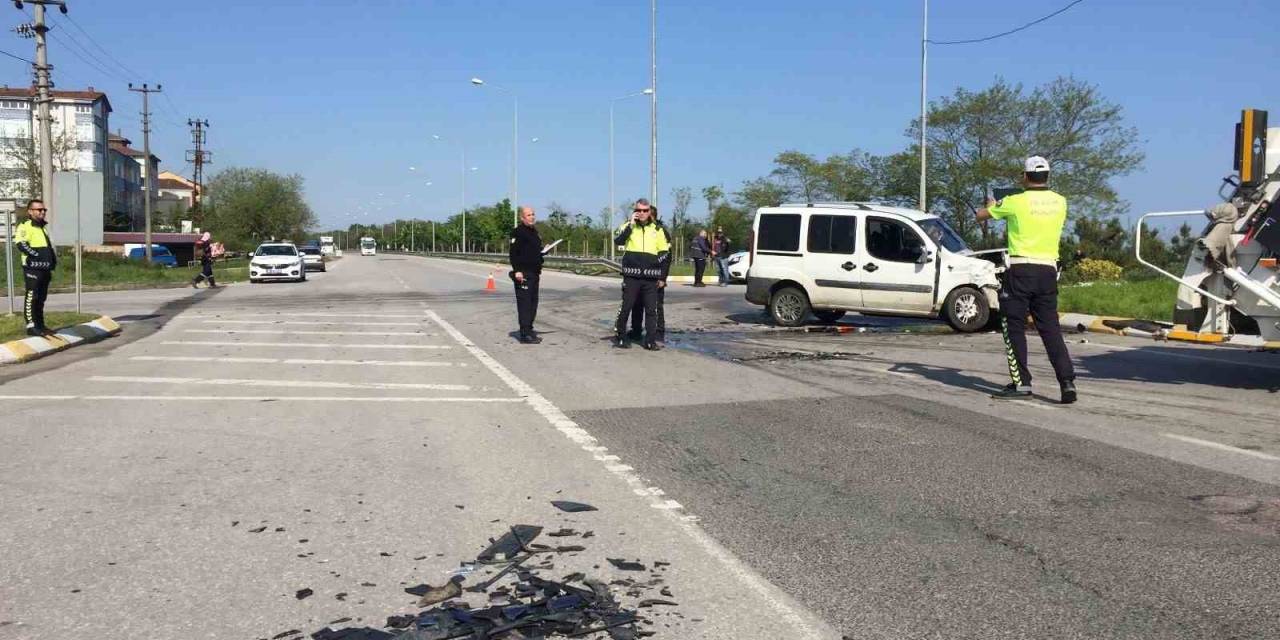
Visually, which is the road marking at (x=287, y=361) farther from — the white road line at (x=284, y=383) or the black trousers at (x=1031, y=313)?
the black trousers at (x=1031, y=313)

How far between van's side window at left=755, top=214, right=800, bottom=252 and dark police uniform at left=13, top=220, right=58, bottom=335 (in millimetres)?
10257

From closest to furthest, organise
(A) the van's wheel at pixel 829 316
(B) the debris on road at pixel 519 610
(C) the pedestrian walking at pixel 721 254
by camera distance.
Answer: (B) the debris on road at pixel 519 610 < (A) the van's wheel at pixel 829 316 < (C) the pedestrian walking at pixel 721 254

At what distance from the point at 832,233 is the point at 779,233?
0.90m

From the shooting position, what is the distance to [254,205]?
90.7 meters

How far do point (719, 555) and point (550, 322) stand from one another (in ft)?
43.3

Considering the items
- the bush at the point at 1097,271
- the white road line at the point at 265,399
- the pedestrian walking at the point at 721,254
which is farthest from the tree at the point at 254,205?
the white road line at the point at 265,399

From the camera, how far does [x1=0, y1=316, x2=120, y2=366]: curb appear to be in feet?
38.4

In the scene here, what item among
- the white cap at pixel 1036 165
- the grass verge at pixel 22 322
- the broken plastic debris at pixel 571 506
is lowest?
the broken plastic debris at pixel 571 506

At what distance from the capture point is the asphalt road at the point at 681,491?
3.79 metres

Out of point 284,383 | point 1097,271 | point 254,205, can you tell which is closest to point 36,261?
point 284,383

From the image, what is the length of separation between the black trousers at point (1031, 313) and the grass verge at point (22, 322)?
1145 centimetres

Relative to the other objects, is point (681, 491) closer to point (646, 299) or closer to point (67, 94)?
point (646, 299)

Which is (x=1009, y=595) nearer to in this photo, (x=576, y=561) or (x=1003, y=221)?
(x=576, y=561)

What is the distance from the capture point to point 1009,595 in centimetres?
386
